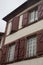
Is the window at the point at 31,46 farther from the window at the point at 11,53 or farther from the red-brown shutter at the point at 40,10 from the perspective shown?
the window at the point at 11,53

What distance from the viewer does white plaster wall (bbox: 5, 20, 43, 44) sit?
1390 centimetres

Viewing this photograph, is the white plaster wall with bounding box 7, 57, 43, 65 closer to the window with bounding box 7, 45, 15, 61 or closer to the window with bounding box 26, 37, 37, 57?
the window with bounding box 26, 37, 37, 57

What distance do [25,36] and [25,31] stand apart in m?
0.50

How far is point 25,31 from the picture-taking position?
49.8 feet

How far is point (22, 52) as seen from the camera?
1460cm

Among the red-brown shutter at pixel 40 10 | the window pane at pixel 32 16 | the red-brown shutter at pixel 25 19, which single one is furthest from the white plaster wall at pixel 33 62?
the window pane at pixel 32 16

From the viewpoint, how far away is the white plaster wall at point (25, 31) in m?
13.9

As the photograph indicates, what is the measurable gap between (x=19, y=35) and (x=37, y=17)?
222 centimetres

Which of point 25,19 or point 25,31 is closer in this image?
point 25,31

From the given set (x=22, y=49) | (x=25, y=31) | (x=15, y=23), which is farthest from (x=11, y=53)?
(x=15, y=23)

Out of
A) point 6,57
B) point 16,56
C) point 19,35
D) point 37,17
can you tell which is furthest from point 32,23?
point 6,57

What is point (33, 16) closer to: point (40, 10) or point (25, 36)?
point (40, 10)

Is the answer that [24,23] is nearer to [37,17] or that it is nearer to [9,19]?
[37,17]

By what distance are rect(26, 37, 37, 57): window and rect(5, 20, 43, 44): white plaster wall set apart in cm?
63
